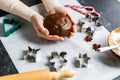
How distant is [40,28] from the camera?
2.39ft

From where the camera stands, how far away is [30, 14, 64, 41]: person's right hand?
725 mm

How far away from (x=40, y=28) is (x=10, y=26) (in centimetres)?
10

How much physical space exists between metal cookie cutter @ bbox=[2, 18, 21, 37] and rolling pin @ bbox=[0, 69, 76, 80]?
173 millimetres

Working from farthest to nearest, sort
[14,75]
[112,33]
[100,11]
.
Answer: [100,11] < [112,33] < [14,75]

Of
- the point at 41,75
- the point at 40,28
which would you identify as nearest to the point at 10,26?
the point at 40,28

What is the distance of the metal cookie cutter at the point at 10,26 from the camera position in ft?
2.51

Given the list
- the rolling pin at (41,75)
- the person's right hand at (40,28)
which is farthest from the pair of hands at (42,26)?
the rolling pin at (41,75)

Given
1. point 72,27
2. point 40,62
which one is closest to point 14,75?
point 40,62

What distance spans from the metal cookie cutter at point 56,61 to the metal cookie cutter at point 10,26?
15 cm

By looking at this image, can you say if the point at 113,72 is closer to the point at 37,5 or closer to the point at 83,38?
the point at 83,38

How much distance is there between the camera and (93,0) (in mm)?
885

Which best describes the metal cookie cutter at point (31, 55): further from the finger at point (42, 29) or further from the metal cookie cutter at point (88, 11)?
the metal cookie cutter at point (88, 11)

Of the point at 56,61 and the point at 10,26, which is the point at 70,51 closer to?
the point at 56,61

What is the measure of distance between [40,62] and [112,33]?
221 mm
